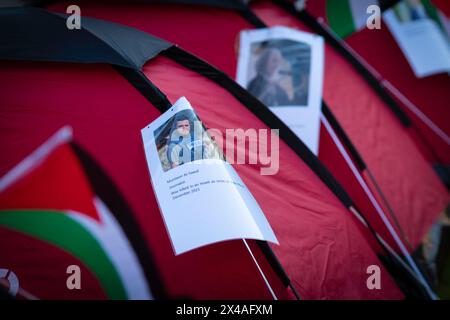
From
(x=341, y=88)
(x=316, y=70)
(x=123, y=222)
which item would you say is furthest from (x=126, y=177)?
(x=341, y=88)

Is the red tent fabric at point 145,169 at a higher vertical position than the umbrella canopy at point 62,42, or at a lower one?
lower

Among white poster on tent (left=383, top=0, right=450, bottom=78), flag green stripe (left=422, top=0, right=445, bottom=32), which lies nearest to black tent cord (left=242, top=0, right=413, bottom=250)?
white poster on tent (left=383, top=0, right=450, bottom=78)

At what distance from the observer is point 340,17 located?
6.26 feet

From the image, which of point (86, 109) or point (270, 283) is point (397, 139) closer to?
point (270, 283)

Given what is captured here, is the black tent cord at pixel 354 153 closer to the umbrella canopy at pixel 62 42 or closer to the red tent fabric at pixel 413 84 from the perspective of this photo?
the red tent fabric at pixel 413 84

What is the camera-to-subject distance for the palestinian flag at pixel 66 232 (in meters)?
1.08

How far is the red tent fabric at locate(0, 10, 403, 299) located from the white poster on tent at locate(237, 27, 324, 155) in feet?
1.54

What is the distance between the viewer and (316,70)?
5.53 feet

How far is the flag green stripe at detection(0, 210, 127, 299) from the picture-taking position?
109 centimetres

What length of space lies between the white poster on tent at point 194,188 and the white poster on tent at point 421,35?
130 centimetres

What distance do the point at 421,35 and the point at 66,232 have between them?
1.70m


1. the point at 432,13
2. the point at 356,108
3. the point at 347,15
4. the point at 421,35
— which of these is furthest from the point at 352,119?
the point at 432,13

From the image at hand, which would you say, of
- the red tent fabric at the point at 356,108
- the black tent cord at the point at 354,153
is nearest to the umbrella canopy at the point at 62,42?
the red tent fabric at the point at 356,108
